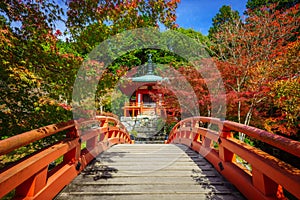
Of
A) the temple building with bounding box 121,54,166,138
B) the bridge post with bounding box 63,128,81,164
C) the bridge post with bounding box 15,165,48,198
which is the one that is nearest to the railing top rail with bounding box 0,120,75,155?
the bridge post with bounding box 15,165,48,198

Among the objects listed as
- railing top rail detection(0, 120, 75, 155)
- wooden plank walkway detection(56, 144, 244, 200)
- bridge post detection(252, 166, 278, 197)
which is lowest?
wooden plank walkway detection(56, 144, 244, 200)

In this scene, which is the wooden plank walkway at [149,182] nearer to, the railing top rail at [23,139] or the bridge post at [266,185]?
the bridge post at [266,185]

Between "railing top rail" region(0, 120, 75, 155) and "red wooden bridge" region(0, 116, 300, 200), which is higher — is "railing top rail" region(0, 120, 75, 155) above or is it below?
above

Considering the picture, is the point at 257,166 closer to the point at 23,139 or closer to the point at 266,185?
the point at 266,185

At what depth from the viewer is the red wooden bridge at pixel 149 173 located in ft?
4.99

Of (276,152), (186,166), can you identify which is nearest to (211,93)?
(276,152)

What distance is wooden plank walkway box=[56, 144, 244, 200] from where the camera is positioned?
2.05m

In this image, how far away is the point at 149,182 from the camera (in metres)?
2.35

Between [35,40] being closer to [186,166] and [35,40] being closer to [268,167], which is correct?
[186,166]

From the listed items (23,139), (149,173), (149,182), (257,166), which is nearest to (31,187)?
(23,139)

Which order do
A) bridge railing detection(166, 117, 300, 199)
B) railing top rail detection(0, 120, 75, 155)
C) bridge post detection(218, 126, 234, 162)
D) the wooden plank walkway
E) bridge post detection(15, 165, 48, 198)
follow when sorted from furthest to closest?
bridge post detection(218, 126, 234, 162), the wooden plank walkway, bridge post detection(15, 165, 48, 198), bridge railing detection(166, 117, 300, 199), railing top rail detection(0, 120, 75, 155)

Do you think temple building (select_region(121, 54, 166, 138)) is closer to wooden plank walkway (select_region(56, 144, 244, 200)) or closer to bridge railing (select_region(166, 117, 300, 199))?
wooden plank walkway (select_region(56, 144, 244, 200))

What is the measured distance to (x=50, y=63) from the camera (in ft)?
8.91

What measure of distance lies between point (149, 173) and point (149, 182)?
11.7 inches
